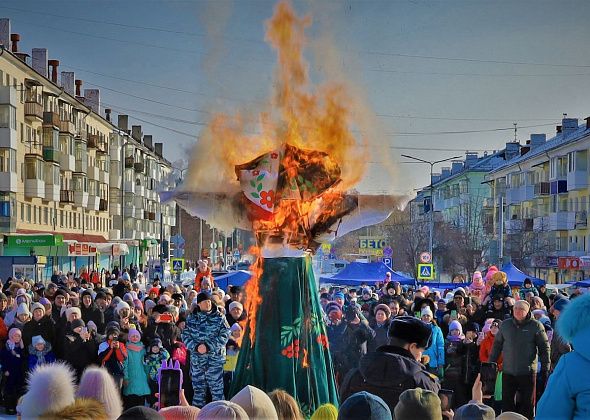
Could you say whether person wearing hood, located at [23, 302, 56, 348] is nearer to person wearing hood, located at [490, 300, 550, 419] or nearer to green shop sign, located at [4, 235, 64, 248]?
person wearing hood, located at [490, 300, 550, 419]

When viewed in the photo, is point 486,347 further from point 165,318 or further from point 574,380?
point 574,380

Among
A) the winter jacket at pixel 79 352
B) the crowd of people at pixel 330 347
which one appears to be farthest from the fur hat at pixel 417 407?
the winter jacket at pixel 79 352

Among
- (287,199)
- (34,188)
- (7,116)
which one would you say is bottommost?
(287,199)

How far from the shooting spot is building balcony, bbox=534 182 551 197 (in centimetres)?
6456

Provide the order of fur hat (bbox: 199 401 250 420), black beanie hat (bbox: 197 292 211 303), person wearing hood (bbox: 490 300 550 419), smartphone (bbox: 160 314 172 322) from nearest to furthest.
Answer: fur hat (bbox: 199 401 250 420), black beanie hat (bbox: 197 292 211 303), person wearing hood (bbox: 490 300 550 419), smartphone (bbox: 160 314 172 322)

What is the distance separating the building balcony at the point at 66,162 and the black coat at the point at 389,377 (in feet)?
199

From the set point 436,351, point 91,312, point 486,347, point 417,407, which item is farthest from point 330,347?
point 417,407

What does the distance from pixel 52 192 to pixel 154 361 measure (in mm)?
49561

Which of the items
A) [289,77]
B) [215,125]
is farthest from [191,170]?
[289,77]

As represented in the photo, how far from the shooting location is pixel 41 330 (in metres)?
13.9

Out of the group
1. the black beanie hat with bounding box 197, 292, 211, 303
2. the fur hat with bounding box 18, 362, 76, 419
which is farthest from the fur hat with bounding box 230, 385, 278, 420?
the black beanie hat with bounding box 197, 292, 211, 303

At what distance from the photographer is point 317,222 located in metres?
8.23

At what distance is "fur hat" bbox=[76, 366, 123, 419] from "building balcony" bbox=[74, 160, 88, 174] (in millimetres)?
65919

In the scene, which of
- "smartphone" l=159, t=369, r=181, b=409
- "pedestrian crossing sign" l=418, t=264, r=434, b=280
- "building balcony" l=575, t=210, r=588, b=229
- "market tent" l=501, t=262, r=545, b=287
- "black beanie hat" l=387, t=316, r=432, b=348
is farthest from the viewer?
"building balcony" l=575, t=210, r=588, b=229
